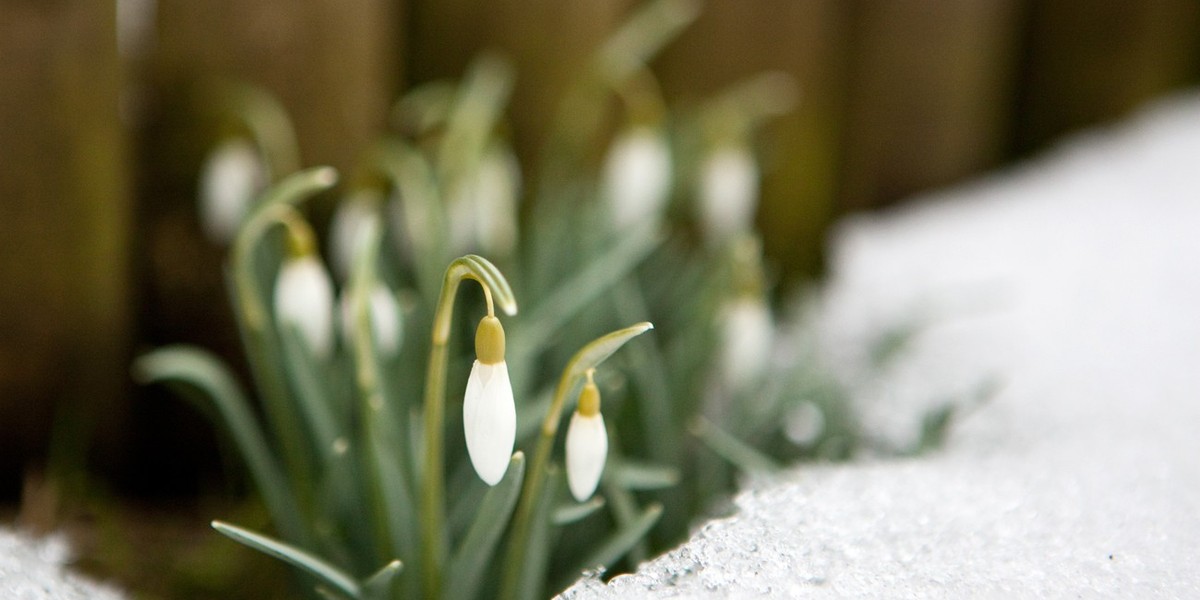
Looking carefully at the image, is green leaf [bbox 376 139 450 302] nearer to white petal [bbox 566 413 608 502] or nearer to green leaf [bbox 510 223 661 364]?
green leaf [bbox 510 223 661 364]

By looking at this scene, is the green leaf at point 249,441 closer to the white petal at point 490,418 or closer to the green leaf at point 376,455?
the green leaf at point 376,455

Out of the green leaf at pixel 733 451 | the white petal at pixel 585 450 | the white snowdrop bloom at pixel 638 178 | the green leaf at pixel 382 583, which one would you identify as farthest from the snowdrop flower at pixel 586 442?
the white snowdrop bloom at pixel 638 178

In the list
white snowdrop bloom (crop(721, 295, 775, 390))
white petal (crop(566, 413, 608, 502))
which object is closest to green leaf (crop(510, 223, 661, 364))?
white snowdrop bloom (crop(721, 295, 775, 390))

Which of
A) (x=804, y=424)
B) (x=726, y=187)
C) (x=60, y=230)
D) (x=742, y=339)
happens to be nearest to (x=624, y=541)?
(x=742, y=339)

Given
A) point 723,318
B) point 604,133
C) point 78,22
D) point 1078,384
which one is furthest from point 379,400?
point 1078,384

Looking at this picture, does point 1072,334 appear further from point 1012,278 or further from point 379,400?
point 379,400

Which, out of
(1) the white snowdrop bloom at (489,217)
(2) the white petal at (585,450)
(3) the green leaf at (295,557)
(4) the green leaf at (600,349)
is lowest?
(2) the white petal at (585,450)
